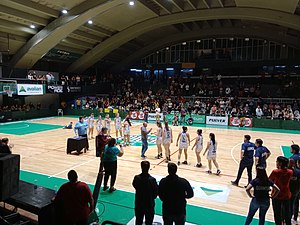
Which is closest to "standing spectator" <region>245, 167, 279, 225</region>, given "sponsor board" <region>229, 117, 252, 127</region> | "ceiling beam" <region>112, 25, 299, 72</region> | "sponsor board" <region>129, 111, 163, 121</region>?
"sponsor board" <region>229, 117, 252, 127</region>

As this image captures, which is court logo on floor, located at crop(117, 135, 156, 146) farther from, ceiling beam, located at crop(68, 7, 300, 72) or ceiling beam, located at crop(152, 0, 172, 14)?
ceiling beam, located at crop(68, 7, 300, 72)

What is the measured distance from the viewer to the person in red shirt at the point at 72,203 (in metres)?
4.08

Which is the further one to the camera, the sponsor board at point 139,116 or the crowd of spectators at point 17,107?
the sponsor board at point 139,116

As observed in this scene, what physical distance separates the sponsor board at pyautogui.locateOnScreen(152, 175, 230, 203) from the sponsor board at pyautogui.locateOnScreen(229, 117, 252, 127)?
50.9 ft

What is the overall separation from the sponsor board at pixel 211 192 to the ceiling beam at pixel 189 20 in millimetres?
18101

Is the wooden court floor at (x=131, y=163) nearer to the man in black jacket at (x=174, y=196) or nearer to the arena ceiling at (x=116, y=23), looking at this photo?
the man in black jacket at (x=174, y=196)

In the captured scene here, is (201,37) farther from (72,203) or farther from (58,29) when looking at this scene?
(72,203)

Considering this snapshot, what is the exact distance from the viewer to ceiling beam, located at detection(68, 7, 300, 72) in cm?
2069

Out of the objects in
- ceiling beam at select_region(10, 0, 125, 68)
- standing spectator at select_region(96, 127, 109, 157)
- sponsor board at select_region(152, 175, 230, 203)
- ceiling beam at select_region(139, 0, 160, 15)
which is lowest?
sponsor board at select_region(152, 175, 230, 203)

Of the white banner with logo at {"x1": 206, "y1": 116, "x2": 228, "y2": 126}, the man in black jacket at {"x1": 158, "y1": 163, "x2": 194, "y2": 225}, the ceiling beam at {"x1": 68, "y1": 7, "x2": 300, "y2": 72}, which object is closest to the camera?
the man in black jacket at {"x1": 158, "y1": 163, "x2": 194, "y2": 225}

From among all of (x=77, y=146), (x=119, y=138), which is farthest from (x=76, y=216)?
(x=119, y=138)

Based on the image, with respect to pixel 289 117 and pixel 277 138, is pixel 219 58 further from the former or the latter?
pixel 277 138

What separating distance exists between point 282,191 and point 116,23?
23.5 m

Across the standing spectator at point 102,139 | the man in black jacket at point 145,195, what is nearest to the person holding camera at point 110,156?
the standing spectator at point 102,139
